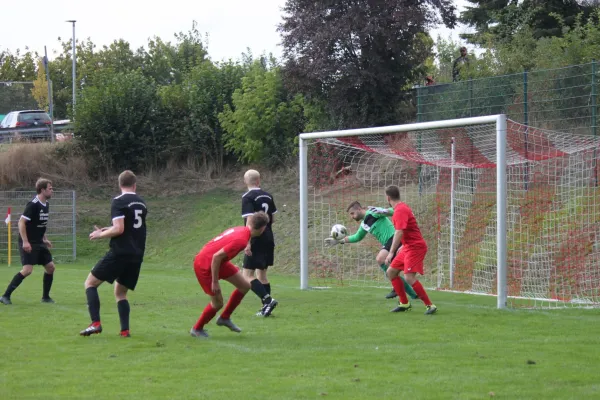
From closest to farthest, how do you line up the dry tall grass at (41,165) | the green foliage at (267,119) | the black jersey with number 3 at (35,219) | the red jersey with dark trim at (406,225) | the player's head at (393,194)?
the red jersey with dark trim at (406,225) → the player's head at (393,194) → the black jersey with number 3 at (35,219) → the green foliage at (267,119) → the dry tall grass at (41,165)

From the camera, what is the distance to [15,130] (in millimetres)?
36688

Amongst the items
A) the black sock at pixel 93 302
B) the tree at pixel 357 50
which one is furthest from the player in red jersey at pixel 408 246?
the tree at pixel 357 50

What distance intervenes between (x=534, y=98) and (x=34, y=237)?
1283cm

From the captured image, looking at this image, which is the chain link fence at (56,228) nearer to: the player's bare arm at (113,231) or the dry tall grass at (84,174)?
the dry tall grass at (84,174)

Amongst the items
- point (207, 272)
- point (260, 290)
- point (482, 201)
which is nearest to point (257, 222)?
point (207, 272)

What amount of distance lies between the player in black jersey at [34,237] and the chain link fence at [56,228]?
13.0m

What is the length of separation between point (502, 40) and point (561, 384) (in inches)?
947

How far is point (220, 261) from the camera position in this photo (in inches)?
336

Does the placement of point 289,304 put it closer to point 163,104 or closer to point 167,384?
point 167,384

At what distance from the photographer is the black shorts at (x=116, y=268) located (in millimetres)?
9047

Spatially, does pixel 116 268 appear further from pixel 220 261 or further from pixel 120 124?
pixel 120 124

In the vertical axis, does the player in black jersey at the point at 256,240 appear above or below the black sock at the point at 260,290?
above

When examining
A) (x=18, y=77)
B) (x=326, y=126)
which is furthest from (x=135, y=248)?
(x=18, y=77)

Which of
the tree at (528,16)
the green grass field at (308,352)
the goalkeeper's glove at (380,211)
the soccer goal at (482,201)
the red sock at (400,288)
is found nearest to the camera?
the green grass field at (308,352)
